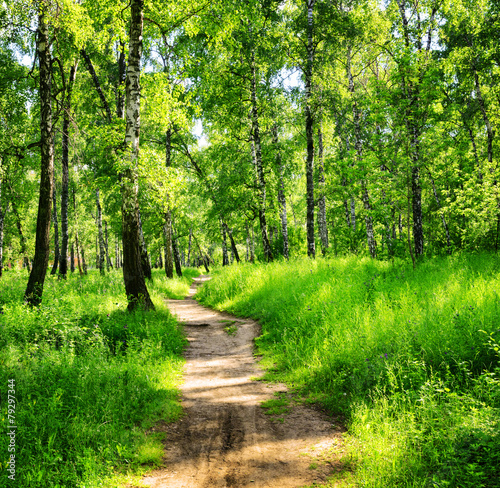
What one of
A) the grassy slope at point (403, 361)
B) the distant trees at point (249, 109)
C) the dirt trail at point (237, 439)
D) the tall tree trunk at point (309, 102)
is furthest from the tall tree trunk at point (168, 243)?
the dirt trail at point (237, 439)

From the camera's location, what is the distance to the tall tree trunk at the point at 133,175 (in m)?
8.64

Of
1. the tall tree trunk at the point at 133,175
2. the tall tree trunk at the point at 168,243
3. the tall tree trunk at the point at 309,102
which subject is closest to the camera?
the tall tree trunk at the point at 133,175

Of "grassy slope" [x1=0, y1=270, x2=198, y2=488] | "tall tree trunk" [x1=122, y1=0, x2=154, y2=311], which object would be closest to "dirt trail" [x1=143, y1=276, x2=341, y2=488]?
"grassy slope" [x1=0, y1=270, x2=198, y2=488]

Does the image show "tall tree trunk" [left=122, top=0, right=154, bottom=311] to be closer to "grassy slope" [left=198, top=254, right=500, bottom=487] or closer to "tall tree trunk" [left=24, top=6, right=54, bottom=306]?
"tall tree trunk" [left=24, top=6, right=54, bottom=306]

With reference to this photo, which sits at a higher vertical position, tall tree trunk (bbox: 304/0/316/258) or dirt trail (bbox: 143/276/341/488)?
tall tree trunk (bbox: 304/0/316/258)

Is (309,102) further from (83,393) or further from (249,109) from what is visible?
(83,393)

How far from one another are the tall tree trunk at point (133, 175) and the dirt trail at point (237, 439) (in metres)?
3.45

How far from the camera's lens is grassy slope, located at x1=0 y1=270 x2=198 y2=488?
133 inches

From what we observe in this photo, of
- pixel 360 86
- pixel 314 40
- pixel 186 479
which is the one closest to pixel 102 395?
pixel 186 479

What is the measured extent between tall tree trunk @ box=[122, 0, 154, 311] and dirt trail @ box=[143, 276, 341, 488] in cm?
345

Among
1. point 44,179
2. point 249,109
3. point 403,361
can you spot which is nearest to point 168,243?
point 249,109

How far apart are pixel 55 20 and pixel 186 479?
1095 centimetres

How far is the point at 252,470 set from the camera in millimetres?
3568

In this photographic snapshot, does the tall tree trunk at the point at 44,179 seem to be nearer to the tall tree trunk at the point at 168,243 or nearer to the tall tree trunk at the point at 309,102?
the tall tree trunk at the point at 309,102
